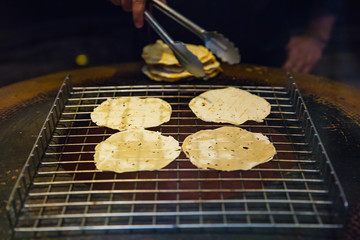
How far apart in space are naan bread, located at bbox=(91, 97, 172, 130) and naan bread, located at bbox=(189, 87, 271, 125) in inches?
9.0

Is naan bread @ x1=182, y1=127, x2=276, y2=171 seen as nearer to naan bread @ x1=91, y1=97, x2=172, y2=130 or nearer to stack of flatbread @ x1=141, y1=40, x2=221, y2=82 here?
naan bread @ x1=91, y1=97, x2=172, y2=130

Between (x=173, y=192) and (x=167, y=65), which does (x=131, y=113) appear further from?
(x=173, y=192)

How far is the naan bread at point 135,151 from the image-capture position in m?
2.22

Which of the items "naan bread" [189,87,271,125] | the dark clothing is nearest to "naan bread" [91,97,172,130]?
"naan bread" [189,87,271,125]

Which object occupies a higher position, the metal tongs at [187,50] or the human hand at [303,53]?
the metal tongs at [187,50]

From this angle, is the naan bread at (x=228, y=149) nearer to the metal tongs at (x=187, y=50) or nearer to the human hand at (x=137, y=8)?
the metal tongs at (x=187, y=50)

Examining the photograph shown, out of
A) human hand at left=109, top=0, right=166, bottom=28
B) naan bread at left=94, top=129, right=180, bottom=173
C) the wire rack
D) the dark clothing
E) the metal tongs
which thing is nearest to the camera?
the wire rack

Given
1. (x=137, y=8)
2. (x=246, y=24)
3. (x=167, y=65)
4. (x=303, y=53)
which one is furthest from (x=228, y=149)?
(x=303, y=53)

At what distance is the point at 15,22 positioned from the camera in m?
4.17

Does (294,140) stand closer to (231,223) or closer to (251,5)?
(231,223)

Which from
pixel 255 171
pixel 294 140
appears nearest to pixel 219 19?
pixel 294 140

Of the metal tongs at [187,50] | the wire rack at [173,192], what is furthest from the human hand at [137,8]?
the wire rack at [173,192]

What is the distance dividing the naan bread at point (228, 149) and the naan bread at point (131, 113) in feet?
1.11

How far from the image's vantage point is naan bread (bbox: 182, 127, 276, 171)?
2.23 metres
